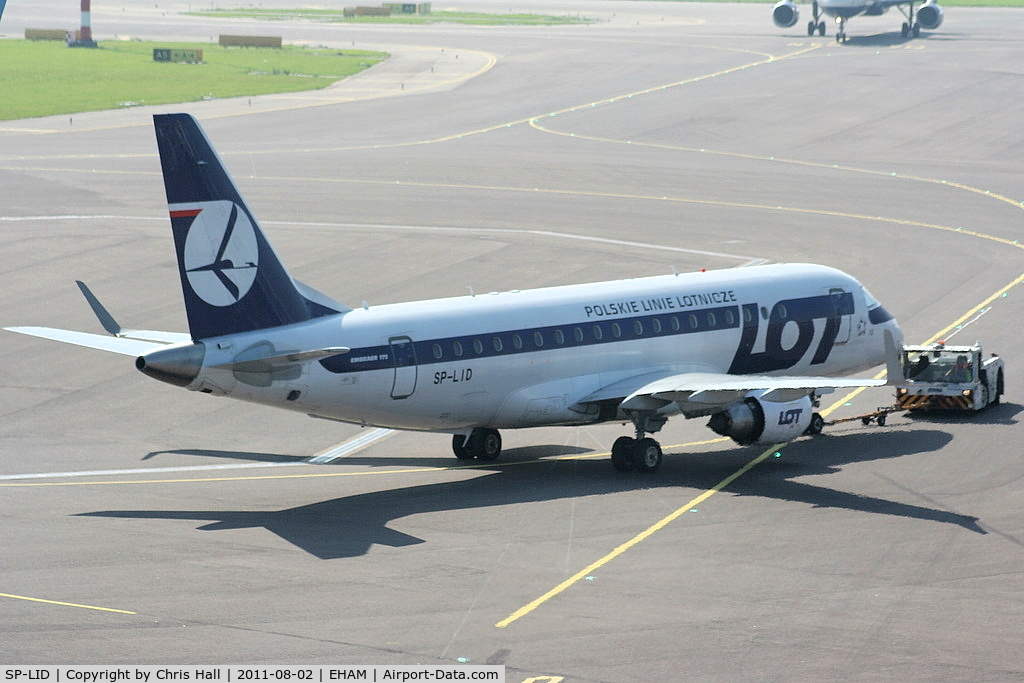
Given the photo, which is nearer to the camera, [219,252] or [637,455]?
[219,252]

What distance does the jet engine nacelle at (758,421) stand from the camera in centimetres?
3575

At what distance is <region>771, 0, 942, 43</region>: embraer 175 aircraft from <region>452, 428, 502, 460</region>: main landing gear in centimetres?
10895

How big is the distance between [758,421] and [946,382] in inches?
356

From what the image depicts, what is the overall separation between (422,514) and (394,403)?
324 centimetres

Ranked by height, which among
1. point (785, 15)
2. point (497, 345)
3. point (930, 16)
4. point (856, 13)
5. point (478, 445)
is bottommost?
point (478, 445)

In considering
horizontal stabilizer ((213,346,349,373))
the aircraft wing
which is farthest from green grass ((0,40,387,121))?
horizontal stabilizer ((213,346,349,373))

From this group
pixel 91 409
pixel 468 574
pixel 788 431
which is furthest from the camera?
pixel 91 409

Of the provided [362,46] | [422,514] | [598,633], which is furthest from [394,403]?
[362,46]

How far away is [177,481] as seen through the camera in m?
35.1

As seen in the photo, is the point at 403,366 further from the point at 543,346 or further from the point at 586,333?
the point at 586,333

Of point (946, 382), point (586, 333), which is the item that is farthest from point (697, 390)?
point (946, 382)

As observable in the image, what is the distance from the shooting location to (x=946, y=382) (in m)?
41.9

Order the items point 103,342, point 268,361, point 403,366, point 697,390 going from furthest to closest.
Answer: point 697,390
point 103,342
point 403,366
point 268,361

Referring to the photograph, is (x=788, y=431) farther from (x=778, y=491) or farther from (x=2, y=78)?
(x=2, y=78)
